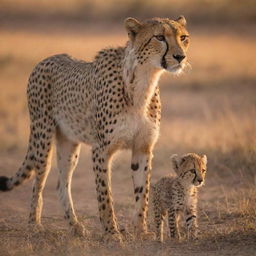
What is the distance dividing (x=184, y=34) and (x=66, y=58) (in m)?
1.73

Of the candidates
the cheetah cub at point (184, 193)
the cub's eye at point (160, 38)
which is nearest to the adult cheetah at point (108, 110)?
the cub's eye at point (160, 38)

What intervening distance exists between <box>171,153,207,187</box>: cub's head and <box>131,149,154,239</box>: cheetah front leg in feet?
0.86

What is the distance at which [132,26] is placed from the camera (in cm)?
611

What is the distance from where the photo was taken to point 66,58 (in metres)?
7.41

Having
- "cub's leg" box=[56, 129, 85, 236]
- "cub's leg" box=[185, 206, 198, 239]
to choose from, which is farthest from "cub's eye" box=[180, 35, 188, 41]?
"cub's leg" box=[56, 129, 85, 236]

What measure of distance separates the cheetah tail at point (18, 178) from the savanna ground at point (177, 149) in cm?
31

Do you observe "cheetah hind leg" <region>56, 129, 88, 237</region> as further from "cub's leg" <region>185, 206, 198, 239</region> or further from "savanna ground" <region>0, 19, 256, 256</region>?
"cub's leg" <region>185, 206, 198, 239</region>

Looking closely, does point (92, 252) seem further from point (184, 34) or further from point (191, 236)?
point (184, 34)

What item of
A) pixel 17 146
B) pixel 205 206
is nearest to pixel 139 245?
pixel 205 206

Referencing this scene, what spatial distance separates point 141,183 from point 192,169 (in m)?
0.45

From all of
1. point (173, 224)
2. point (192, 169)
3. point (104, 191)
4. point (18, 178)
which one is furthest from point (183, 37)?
point (18, 178)

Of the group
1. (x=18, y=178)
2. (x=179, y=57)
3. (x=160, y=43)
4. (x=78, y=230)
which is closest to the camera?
(x=179, y=57)

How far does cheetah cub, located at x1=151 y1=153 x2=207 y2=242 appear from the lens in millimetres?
6133

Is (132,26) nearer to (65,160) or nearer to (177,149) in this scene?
(65,160)
